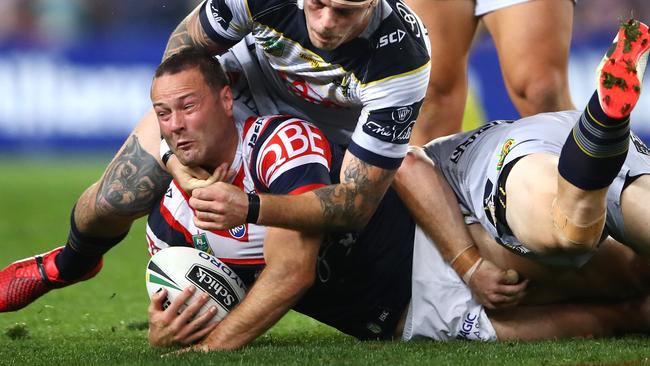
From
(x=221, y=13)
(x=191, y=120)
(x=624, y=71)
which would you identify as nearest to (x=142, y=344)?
(x=191, y=120)

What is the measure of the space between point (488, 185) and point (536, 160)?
0.29 meters

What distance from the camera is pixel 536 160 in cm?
415

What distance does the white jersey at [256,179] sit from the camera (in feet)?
13.8

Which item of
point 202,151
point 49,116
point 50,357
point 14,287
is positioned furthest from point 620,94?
point 49,116

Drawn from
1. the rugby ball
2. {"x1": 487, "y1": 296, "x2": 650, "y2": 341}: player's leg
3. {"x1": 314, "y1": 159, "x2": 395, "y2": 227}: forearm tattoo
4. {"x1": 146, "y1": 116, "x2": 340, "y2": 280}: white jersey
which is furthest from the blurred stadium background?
the rugby ball

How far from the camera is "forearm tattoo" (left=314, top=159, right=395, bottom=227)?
4156mm

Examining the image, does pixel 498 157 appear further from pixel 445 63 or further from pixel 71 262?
pixel 71 262

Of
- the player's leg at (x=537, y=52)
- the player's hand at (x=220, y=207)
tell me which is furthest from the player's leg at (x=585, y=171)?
the player's leg at (x=537, y=52)

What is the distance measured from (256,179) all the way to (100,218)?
3.14ft

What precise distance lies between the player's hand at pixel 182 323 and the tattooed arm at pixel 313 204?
373 mm

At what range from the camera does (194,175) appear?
445 centimetres

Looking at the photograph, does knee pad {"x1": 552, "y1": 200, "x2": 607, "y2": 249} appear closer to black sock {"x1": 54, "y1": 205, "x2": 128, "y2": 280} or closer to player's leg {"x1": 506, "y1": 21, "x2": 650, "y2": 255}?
player's leg {"x1": 506, "y1": 21, "x2": 650, "y2": 255}

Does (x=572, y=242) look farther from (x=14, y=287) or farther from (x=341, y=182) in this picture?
(x=14, y=287)

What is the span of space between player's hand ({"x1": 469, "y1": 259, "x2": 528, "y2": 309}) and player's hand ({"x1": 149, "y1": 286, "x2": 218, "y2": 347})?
1.05 meters
